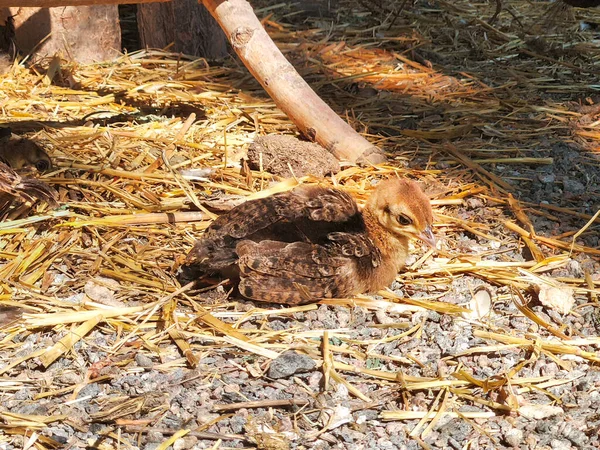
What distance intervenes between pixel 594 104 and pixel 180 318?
3454 millimetres

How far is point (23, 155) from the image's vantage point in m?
4.66

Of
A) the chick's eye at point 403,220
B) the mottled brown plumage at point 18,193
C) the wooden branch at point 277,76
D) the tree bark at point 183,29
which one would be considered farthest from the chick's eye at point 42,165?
the tree bark at point 183,29

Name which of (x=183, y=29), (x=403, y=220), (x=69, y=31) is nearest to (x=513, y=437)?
(x=403, y=220)

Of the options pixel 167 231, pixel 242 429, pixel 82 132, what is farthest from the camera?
pixel 82 132

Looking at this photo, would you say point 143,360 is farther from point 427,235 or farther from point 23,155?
point 23,155

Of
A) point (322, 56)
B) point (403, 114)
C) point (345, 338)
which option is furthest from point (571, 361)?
point (322, 56)

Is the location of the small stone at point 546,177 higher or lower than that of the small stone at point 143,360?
lower

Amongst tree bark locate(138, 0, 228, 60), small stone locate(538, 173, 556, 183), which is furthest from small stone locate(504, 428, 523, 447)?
tree bark locate(138, 0, 228, 60)

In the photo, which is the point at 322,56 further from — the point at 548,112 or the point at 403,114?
the point at 548,112

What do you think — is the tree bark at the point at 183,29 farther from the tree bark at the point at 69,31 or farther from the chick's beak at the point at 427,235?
the chick's beak at the point at 427,235

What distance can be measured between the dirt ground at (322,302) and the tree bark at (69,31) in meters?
0.20

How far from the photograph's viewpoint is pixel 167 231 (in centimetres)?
428

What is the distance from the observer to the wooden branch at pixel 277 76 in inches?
202

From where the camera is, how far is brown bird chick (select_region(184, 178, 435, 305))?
12.1 ft
